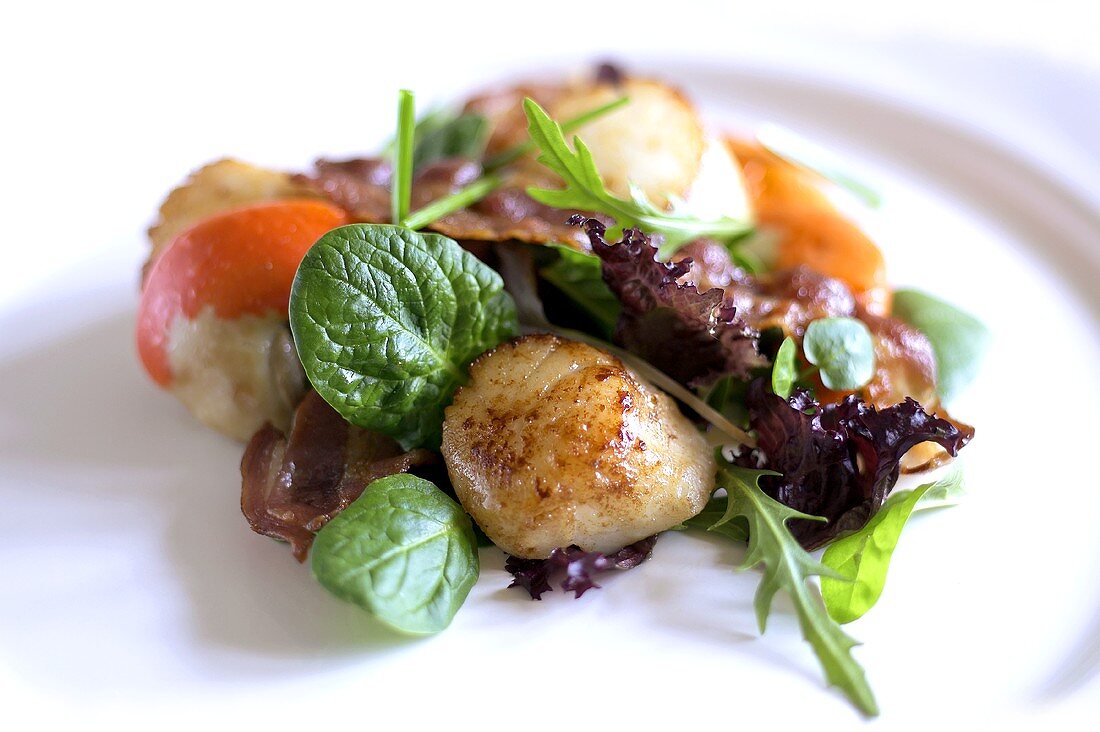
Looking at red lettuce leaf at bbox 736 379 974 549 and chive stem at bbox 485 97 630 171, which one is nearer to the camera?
red lettuce leaf at bbox 736 379 974 549

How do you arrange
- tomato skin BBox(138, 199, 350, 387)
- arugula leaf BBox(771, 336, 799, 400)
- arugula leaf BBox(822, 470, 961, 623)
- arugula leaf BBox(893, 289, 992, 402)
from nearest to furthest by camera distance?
arugula leaf BBox(822, 470, 961, 623), arugula leaf BBox(771, 336, 799, 400), tomato skin BBox(138, 199, 350, 387), arugula leaf BBox(893, 289, 992, 402)

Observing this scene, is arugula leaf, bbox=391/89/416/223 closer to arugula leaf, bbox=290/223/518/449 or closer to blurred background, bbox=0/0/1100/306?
arugula leaf, bbox=290/223/518/449

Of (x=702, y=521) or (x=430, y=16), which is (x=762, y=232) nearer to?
(x=702, y=521)

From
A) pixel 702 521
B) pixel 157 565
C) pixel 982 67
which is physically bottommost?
pixel 157 565

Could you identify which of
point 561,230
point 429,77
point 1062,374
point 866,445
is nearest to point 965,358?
point 1062,374

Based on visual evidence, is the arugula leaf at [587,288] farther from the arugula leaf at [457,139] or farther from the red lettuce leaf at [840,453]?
the arugula leaf at [457,139]

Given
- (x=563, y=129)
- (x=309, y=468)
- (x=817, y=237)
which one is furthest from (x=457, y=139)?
(x=309, y=468)

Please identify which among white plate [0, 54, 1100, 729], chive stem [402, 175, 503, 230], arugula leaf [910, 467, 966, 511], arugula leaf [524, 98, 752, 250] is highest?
arugula leaf [524, 98, 752, 250]

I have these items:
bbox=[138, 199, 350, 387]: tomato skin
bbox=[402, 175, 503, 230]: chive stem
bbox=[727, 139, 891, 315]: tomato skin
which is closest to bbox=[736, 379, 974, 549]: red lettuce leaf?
bbox=[727, 139, 891, 315]: tomato skin
